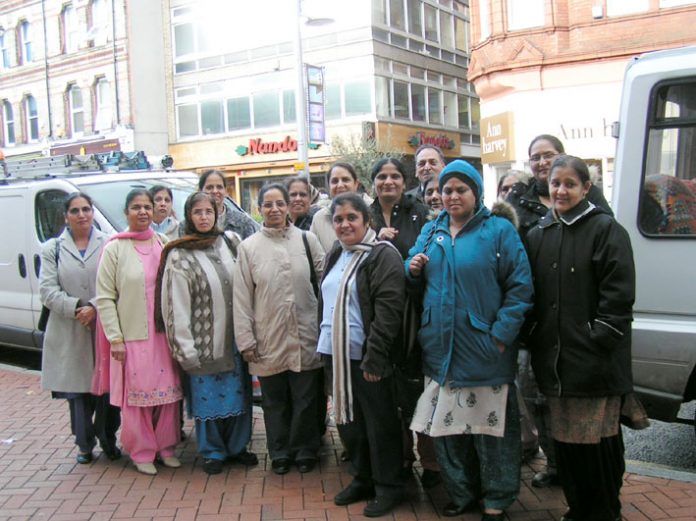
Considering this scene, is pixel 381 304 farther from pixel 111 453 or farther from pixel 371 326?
pixel 111 453

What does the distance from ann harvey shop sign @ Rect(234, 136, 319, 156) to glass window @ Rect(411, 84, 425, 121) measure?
520cm

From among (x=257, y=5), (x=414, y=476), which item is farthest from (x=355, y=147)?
(x=414, y=476)

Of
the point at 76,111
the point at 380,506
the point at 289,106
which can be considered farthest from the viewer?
the point at 76,111

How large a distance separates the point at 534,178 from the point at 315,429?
220 cm

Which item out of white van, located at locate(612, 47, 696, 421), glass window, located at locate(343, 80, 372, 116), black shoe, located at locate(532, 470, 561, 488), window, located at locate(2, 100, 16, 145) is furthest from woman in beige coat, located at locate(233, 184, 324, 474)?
window, located at locate(2, 100, 16, 145)

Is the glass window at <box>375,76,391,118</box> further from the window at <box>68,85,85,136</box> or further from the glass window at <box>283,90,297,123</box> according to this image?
the window at <box>68,85,85,136</box>

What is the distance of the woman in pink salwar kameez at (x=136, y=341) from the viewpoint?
4766 millimetres

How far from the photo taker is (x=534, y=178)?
4.66 metres

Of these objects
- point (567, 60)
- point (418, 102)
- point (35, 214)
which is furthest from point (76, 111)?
point (35, 214)

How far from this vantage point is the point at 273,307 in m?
4.62

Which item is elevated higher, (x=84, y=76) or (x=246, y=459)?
(x=84, y=76)

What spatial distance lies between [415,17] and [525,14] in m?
13.1

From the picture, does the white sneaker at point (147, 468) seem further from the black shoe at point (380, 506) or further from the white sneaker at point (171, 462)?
the black shoe at point (380, 506)

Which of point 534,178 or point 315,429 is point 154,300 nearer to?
point 315,429
